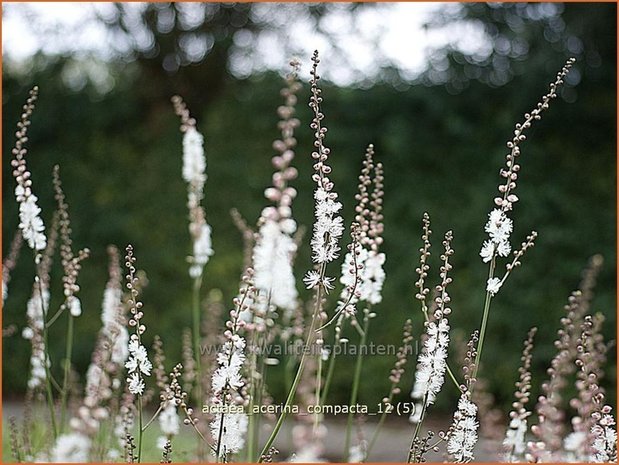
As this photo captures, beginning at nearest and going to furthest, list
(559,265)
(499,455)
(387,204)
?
(499,455) < (559,265) < (387,204)

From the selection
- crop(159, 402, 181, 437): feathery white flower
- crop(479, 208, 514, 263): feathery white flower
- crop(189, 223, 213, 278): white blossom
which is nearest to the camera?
crop(479, 208, 514, 263): feathery white flower

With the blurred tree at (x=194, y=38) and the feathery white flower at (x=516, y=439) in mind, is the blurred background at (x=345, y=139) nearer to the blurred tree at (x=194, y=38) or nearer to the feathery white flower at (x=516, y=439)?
the blurred tree at (x=194, y=38)

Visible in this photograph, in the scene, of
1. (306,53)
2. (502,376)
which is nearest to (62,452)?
(502,376)

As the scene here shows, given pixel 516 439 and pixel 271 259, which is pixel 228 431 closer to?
pixel 271 259

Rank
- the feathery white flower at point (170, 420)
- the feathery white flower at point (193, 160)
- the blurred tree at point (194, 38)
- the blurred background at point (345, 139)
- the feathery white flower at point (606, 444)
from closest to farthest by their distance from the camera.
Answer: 1. the feathery white flower at point (606, 444)
2. the feathery white flower at point (170, 420)
3. the feathery white flower at point (193, 160)
4. the blurred background at point (345, 139)
5. the blurred tree at point (194, 38)

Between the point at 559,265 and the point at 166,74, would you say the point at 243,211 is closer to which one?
the point at 166,74

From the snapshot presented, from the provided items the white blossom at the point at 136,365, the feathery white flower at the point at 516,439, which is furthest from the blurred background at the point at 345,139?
the white blossom at the point at 136,365

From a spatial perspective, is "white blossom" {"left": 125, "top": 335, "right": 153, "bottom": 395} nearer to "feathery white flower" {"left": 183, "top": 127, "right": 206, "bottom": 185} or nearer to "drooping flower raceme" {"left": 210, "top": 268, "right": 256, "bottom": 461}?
"drooping flower raceme" {"left": 210, "top": 268, "right": 256, "bottom": 461}

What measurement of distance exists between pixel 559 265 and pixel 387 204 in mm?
1756

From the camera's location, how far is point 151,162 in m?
8.50

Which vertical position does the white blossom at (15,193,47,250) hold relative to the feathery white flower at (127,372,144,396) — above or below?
above

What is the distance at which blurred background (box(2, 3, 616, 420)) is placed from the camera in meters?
7.01

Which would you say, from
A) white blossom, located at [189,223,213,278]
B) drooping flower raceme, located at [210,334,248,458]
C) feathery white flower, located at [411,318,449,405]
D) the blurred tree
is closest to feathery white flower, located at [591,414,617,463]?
feathery white flower, located at [411,318,449,405]

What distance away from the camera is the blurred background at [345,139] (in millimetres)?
7012
